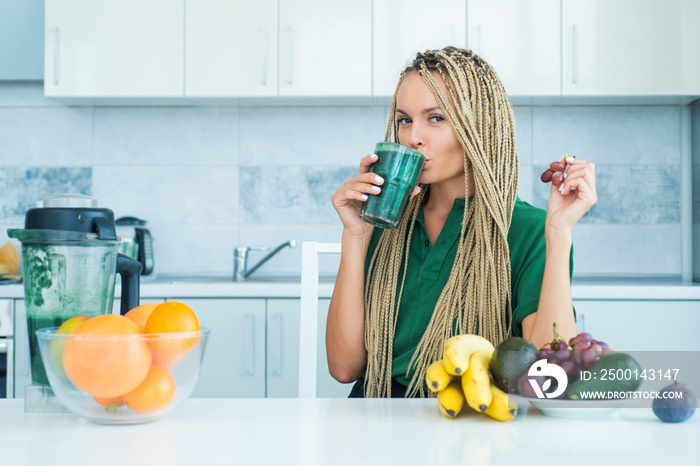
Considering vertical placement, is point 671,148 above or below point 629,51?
below

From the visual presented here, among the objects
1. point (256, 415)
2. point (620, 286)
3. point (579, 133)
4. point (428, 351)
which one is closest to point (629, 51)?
point (579, 133)

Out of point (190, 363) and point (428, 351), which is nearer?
point (190, 363)

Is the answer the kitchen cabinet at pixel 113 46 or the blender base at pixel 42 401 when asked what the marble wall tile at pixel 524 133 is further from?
the blender base at pixel 42 401

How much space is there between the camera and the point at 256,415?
73 cm

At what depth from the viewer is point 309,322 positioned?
126 cm

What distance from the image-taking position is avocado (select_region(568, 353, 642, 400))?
679 mm

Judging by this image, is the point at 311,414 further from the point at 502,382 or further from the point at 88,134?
the point at 88,134

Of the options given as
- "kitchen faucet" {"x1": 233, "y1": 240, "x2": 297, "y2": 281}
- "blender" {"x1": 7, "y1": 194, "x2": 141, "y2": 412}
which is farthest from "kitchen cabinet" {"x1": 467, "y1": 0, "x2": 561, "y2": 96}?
"blender" {"x1": 7, "y1": 194, "x2": 141, "y2": 412}

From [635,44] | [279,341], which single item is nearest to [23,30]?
[279,341]

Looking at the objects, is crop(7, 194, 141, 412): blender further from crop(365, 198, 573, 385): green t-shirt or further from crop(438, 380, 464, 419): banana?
crop(365, 198, 573, 385): green t-shirt

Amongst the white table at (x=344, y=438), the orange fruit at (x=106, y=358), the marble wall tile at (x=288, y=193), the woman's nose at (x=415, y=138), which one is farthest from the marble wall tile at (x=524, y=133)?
the orange fruit at (x=106, y=358)

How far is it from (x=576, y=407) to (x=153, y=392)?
451 millimetres

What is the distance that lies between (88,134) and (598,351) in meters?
2.54

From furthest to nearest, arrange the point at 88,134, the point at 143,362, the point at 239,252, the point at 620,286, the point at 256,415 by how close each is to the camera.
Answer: the point at 88,134 < the point at 239,252 < the point at 620,286 < the point at 256,415 < the point at 143,362
